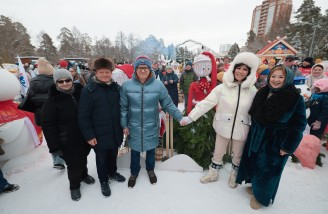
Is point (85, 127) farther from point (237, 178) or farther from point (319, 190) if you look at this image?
point (319, 190)

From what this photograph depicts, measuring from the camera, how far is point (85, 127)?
2.10 m

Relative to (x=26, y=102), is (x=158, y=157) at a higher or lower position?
lower

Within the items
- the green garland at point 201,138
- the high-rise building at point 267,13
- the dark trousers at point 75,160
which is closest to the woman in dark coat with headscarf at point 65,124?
the dark trousers at point 75,160

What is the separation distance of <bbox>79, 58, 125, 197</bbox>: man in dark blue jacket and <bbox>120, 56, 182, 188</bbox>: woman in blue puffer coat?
4.7 inches

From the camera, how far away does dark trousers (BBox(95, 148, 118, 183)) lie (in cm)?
235

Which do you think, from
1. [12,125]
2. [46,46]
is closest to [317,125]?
[12,125]

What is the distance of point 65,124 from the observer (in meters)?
2.15

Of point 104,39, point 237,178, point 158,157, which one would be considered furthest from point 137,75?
point 104,39

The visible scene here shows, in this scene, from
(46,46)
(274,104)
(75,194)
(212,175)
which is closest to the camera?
(274,104)

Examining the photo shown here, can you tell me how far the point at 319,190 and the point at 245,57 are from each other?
222 centimetres

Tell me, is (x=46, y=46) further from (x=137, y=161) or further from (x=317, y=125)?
(x=317, y=125)

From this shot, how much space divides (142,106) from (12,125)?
92.1 inches

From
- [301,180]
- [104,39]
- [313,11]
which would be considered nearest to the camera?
[301,180]

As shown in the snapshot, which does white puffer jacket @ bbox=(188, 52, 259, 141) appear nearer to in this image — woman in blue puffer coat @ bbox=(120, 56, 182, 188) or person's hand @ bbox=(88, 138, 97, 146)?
woman in blue puffer coat @ bbox=(120, 56, 182, 188)
